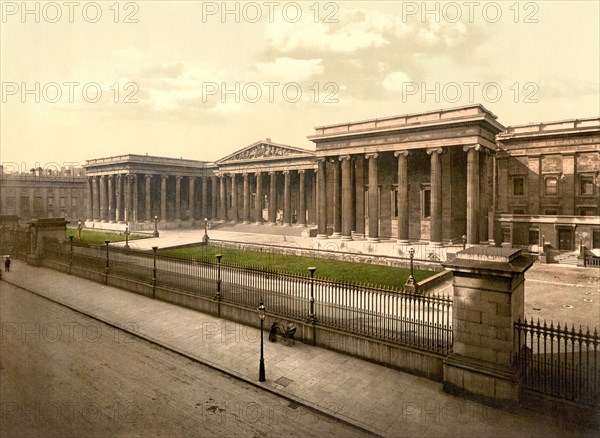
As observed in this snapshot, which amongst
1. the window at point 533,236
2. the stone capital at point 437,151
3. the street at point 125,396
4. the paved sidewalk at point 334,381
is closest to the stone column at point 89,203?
the paved sidewalk at point 334,381

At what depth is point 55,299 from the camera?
19.8 m

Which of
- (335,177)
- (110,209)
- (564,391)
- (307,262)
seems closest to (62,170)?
(110,209)

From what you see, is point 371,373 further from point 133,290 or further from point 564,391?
point 133,290

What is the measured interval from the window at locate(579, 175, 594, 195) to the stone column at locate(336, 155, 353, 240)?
22734mm

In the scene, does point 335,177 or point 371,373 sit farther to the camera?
point 335,177

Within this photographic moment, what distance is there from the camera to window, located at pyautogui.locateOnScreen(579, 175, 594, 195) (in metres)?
37.8

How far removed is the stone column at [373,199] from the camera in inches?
1538

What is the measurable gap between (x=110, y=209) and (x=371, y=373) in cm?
6726

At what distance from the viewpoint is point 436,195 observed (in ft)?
116

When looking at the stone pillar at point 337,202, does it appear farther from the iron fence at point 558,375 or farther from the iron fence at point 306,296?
the iron fence at point 558,375

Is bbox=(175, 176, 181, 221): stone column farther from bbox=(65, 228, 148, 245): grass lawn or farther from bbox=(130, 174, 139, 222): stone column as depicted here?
bbox=(65, 228, 148, 245): grass lawn

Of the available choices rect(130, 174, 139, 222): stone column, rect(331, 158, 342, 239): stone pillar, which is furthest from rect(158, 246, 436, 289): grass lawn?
rect(130, 174, 139, 222): stone column

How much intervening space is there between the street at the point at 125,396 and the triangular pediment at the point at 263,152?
44.4 metres

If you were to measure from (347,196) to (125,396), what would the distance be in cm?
3307
